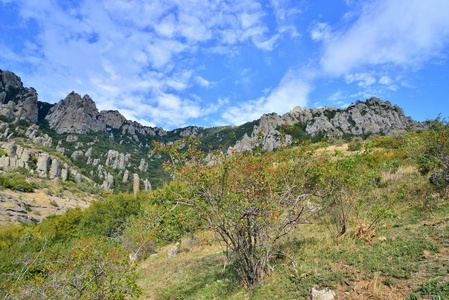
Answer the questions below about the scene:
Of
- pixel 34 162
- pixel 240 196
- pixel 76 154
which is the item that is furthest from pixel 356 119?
pixel 76 154

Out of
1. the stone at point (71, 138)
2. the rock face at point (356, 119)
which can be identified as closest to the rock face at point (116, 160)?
the stone at point (71, 138)

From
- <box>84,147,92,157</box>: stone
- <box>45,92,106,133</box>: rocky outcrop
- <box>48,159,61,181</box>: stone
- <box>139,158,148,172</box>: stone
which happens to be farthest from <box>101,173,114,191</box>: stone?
Result: <box>45,92,106,133</box>: rocky outcrop

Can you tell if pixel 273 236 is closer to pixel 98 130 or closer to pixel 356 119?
pixel 356 119

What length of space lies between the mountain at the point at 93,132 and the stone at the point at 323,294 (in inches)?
2143

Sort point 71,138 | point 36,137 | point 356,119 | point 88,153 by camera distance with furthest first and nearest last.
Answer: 1. point 71,138
2. point 88,153
3. point 36,137
4. point 356,119

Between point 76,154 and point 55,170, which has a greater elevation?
point 76,154

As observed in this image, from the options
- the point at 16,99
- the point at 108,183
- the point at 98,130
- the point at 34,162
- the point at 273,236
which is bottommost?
the point at 108,183

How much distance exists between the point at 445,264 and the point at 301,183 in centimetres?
449

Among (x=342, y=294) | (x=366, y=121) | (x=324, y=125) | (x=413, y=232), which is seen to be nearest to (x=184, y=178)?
(x=342, y=294)

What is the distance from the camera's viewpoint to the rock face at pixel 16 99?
137 metres

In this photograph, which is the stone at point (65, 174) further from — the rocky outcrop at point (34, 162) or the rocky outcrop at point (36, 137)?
the rocky outcrop at point (36, 137)

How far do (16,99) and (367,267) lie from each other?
222m

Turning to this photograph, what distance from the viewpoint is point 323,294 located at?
17.4ft

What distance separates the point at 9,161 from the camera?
266 feet
